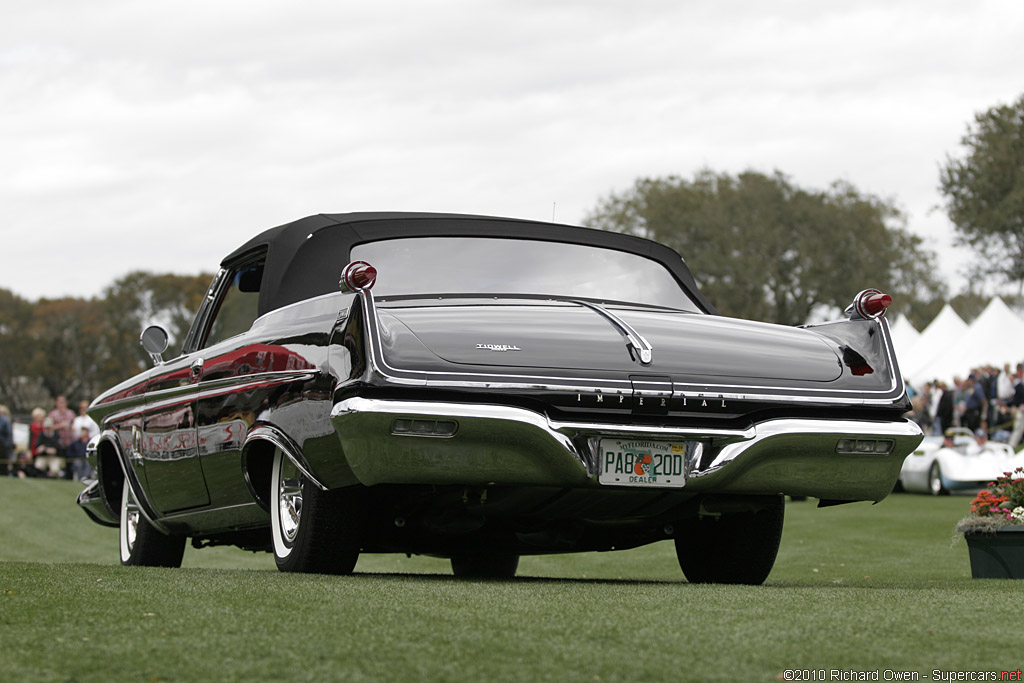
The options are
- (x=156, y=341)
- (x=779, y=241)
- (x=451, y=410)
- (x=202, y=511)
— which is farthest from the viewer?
(x=779, y=241)

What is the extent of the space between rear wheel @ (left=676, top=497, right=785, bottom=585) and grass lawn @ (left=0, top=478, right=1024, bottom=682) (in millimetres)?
901

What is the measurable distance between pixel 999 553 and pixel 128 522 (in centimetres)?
488

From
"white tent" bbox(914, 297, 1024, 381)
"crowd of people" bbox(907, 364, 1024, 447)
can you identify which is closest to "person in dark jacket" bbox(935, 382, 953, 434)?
"crowd of people" bbox(907, 364, 1024, 447)

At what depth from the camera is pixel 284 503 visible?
20.1 ft

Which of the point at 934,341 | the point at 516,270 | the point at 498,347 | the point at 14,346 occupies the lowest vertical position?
the point at 498,347

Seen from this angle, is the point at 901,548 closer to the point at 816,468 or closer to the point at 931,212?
the point at 816,468

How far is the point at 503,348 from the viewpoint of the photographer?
209 inches

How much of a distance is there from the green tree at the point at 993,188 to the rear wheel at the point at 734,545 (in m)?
39.9

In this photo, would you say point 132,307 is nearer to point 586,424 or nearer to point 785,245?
point 785,245

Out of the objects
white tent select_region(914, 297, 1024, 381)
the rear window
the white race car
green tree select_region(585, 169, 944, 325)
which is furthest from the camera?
green tree select_region(585, 169, 944, 325)

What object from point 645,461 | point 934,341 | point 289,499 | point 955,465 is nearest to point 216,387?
point 289,499

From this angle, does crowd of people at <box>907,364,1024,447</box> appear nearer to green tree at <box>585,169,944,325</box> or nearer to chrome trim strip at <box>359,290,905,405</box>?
chrome trim strip at <box>359,290,905,405</box>

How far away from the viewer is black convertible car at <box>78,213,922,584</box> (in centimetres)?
520

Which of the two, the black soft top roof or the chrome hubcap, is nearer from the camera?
the chrome hubcap
